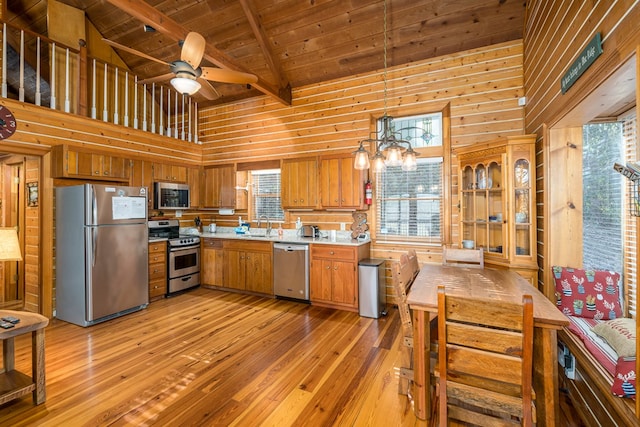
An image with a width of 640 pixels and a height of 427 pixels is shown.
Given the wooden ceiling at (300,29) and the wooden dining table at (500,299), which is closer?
the wooden dining table at (500,299)

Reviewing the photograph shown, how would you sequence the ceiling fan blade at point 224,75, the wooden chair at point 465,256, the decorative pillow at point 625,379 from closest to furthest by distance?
the decorative pillow at point 625,379
the ceiling fan blade at point 224,75
the wooden chair at point 465,256

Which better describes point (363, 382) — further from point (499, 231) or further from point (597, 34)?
point (597, 34)

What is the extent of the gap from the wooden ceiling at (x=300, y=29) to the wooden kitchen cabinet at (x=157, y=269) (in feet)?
9.66

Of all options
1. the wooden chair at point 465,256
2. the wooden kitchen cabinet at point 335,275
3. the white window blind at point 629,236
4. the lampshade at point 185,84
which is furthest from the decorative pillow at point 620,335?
the lampshade at point 185,84

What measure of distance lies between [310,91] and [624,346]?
485 centimetres

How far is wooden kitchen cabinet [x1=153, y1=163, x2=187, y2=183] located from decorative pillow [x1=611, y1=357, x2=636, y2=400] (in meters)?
5.93

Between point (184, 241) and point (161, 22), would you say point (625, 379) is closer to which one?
point (161, 22)

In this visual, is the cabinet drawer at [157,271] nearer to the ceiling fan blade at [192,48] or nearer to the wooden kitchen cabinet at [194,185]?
the wooden kitchen cabinet at [194,185]

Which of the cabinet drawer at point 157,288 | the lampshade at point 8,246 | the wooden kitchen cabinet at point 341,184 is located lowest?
the cabinet drawer at point 157,288

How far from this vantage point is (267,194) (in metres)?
5.57

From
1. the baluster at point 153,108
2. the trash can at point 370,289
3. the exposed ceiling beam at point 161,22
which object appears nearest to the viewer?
the exposed ceiling beam at point 161,22

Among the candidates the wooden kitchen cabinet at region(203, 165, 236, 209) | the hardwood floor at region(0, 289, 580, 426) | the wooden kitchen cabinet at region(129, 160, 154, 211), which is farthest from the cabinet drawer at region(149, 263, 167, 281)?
the wooden kitchen cabinet at region(203, 165, 236, 209)

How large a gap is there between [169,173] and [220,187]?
0.93 meters

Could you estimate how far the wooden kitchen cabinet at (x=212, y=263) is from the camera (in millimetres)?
5195
